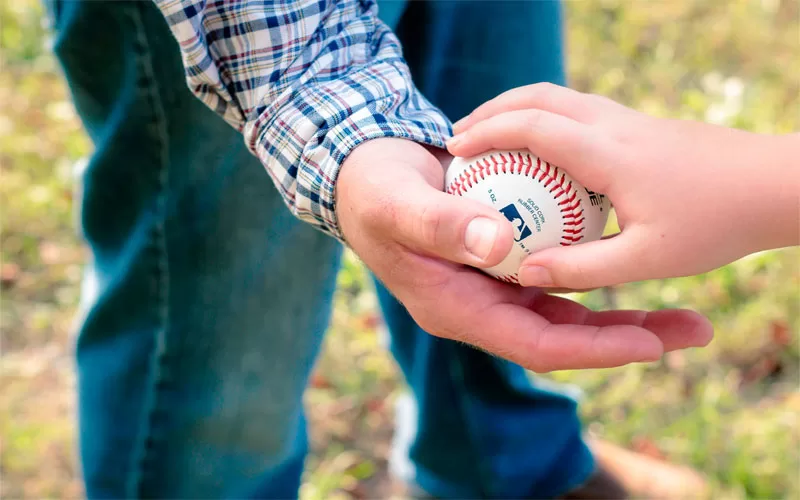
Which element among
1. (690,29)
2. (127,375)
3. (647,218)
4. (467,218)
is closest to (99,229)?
(127,375)

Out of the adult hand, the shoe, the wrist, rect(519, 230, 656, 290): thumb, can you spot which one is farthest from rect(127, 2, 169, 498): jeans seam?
the shoe

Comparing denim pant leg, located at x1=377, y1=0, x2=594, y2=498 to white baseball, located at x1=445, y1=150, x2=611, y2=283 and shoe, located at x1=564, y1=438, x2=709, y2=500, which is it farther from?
white baseball, located at x1=445, y1=150, x2=611, y2=283

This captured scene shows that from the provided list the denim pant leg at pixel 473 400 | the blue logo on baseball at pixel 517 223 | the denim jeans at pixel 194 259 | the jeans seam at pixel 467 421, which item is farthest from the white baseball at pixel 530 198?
the jeans seam at pixel 467 421

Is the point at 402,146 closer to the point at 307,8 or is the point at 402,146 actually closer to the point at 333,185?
the point at 333,185

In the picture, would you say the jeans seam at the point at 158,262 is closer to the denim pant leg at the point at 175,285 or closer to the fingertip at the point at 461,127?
the denim pant leg at the point at 175,285

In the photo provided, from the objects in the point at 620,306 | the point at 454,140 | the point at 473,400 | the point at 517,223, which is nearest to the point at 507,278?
the point at 517,223

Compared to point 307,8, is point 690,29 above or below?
below
